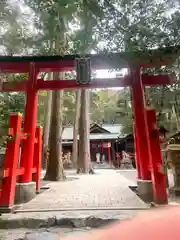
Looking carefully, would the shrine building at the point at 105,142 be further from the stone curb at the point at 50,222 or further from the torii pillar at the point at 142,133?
the stone curb at the point at 50,222

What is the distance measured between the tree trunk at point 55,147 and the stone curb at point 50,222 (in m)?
7.13

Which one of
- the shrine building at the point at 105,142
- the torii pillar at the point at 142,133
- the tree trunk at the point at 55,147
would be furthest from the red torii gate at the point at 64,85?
the shrine building at the point at 105,142

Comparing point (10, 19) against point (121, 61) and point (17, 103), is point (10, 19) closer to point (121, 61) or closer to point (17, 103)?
point (17, 103)

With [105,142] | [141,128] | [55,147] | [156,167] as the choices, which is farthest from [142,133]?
[105,142]

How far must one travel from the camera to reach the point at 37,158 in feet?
23.7

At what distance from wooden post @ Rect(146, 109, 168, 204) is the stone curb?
1.54 m

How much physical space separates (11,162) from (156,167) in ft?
10.2

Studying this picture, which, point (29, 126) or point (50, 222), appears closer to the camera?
point (50, 222)

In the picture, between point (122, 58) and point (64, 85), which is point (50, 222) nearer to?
point (122, 58)

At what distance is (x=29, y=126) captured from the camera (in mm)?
6152

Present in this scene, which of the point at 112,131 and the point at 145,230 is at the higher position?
the point at 112,131

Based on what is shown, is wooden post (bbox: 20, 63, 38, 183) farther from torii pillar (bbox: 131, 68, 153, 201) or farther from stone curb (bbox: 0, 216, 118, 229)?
torii pillar (bbox: 131, 68, 153, 201)

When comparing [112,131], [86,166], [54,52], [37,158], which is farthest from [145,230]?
[112,131]

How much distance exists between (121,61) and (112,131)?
27.3m
